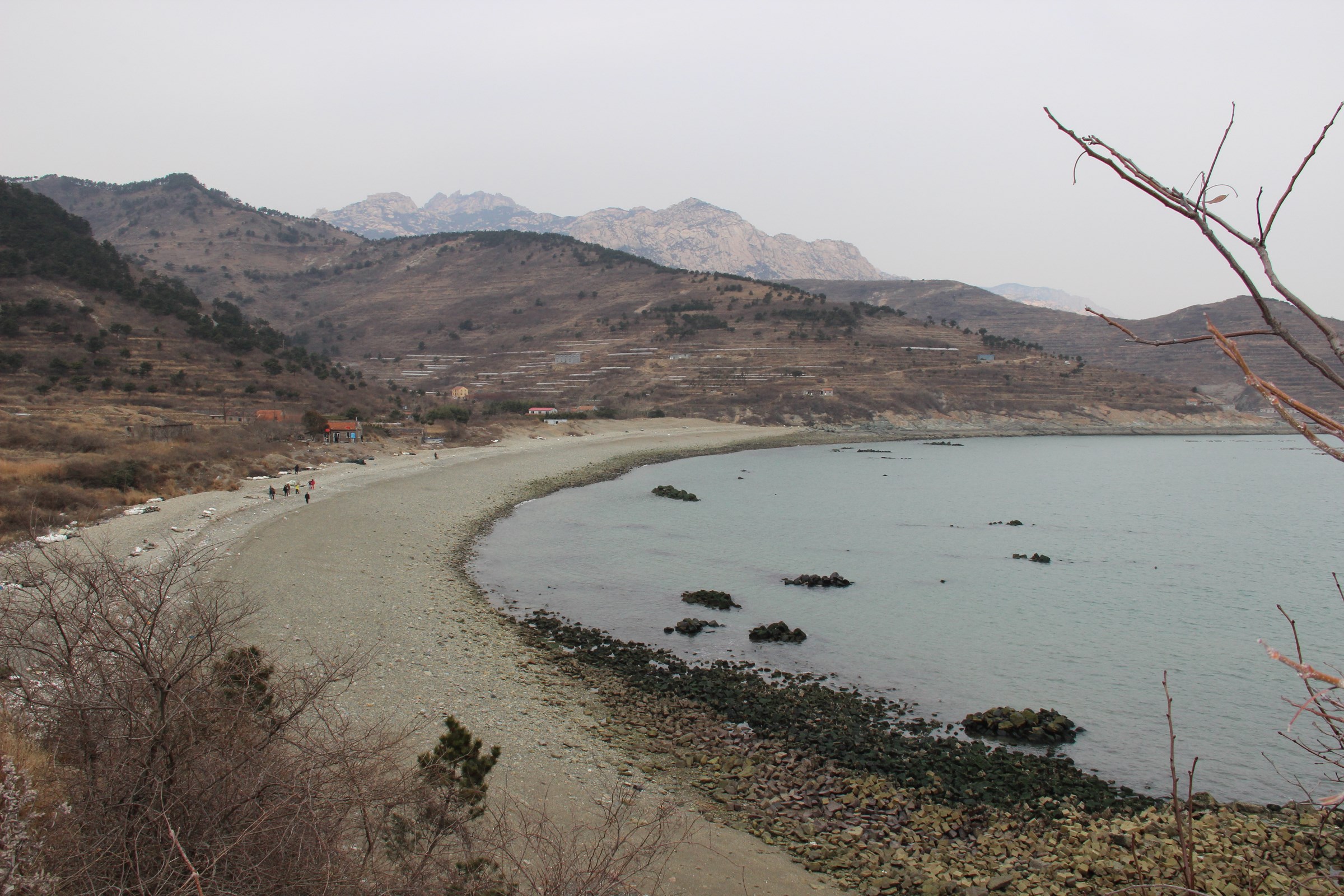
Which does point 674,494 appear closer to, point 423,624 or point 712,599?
point 712,599

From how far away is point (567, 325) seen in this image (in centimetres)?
9369

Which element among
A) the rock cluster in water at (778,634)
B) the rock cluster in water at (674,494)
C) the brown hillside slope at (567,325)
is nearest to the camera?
the rock cluster in water at (778,634)

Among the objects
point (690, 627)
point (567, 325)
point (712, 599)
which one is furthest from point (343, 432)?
point (567, 325)

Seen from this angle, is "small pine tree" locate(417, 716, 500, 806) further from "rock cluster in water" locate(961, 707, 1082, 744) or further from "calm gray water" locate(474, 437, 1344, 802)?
"calm gray water" locate(474, 437, 1344, 802)

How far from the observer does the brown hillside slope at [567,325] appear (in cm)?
7750

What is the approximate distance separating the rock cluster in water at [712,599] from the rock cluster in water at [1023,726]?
638 cm

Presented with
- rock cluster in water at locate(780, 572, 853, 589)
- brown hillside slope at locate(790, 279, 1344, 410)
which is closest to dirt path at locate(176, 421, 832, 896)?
rock cluster in water at locate(780, 572, 853, 589)

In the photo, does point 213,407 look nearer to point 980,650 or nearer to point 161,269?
point 980,650

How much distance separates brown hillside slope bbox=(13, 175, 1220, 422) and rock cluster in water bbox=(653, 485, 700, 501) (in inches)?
1543

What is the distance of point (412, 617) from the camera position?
13758mm

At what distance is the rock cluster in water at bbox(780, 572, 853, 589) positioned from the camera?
18094 mm

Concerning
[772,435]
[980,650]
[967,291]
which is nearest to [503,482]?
[980,650]

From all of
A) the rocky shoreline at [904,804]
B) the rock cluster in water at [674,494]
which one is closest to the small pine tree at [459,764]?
the rocky shoreline at [904,804]

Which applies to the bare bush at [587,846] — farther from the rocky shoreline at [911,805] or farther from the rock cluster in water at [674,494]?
the rock cluster in water at [674,494]
